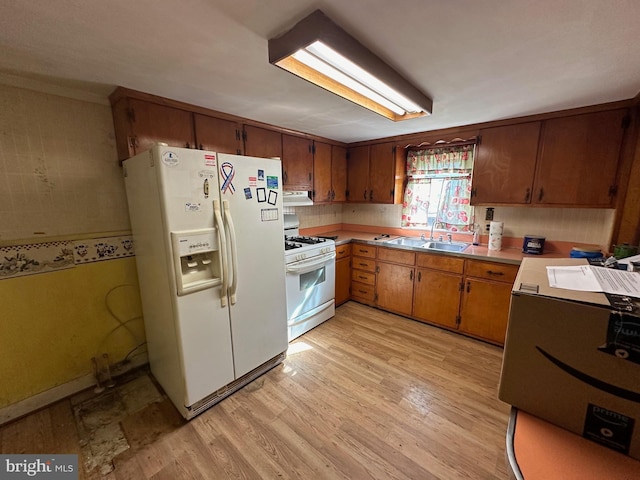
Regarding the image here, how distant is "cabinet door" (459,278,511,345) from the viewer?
7.99ft

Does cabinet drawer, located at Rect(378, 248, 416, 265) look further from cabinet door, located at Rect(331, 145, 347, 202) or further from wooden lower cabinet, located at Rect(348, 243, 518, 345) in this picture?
cabinet door, located at Rect(331, 145, 347, 202)

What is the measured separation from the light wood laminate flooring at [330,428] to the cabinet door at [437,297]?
18.3 inches

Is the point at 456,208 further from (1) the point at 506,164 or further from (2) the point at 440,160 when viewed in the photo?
(1) the point at 506,164

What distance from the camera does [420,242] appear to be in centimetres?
324

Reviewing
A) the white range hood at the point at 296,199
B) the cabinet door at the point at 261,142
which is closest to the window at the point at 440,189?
the white range hood at the point at 296,199

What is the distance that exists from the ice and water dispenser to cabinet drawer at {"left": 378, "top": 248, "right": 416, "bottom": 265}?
78.4 inches

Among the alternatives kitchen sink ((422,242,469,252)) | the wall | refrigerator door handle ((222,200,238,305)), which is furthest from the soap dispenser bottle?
the wall

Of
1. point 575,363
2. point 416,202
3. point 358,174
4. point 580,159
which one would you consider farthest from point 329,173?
point 575,363

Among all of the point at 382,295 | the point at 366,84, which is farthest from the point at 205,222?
the point at 382,295

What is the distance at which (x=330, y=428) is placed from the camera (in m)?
1.70

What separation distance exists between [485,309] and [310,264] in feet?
5.80

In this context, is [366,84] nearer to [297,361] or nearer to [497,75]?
[497,75]

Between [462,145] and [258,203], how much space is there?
250cm

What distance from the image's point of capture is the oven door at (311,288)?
2574mm
